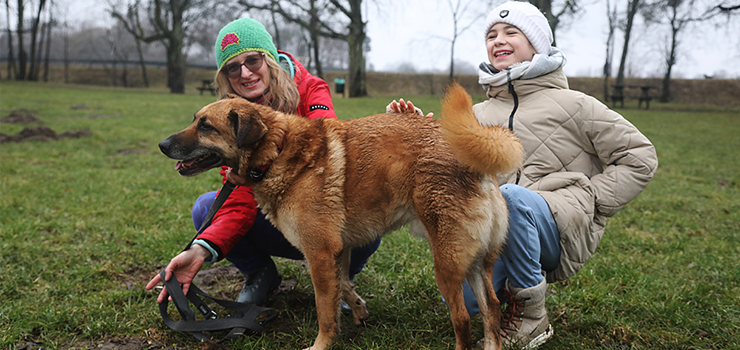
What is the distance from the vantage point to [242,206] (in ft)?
9.90

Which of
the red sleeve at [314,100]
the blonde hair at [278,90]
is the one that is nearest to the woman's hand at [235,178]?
the blonde hair at [278,90]

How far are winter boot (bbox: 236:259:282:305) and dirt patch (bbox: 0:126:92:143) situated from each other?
31.8 feet

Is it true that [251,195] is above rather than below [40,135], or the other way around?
above

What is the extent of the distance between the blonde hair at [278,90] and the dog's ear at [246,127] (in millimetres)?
560

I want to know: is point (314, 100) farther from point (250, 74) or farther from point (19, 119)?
point (19, 119)

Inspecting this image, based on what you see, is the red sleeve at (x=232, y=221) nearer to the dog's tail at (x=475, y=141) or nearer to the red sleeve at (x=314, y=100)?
the red sleeve at (x=314, y=100)

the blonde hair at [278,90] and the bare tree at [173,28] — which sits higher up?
the bare tree at [173,28]

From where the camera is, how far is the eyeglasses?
10.1ft

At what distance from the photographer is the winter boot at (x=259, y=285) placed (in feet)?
10.8

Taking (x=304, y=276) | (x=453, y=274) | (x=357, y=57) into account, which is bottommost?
(x=304, y=276)


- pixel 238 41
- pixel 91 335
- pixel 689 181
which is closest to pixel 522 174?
pixel 238 41

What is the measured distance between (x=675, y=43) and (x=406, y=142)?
120 ft

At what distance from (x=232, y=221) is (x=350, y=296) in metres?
0.92

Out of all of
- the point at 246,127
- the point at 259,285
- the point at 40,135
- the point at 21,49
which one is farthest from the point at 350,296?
the point at 21,49
